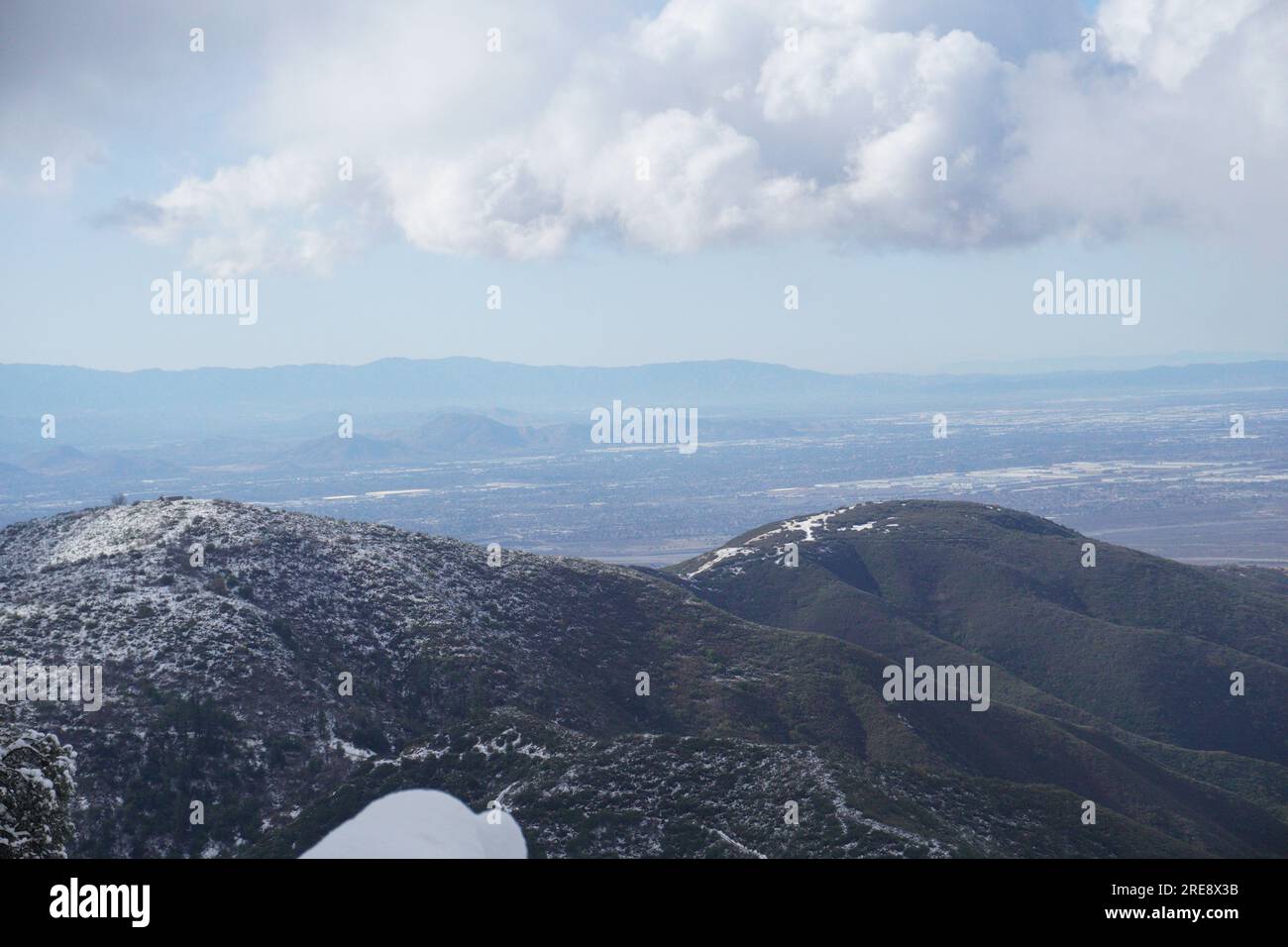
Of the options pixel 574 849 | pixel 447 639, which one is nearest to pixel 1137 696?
pixel 447 639

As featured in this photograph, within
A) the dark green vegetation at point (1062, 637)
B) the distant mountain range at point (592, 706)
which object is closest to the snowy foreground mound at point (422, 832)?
the distant mountain range at point (592, 706)

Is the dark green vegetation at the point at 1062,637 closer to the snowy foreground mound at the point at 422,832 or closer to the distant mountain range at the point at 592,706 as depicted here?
the distant mountain range at the point at 592,706

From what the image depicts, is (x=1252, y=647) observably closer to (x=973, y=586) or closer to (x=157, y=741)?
(x=973, y=586)

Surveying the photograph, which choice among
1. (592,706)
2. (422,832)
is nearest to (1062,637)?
(592,706)

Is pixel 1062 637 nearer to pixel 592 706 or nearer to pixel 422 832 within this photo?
pixel 592 706

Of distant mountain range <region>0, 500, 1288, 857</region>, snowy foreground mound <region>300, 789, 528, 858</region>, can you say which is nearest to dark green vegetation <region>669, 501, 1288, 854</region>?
distant mountain range <region>0, 500, 1288, 857</region>

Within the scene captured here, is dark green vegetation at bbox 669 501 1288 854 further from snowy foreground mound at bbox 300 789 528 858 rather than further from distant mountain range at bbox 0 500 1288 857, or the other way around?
snowy foreground mound at bbox 300 789 528 858
